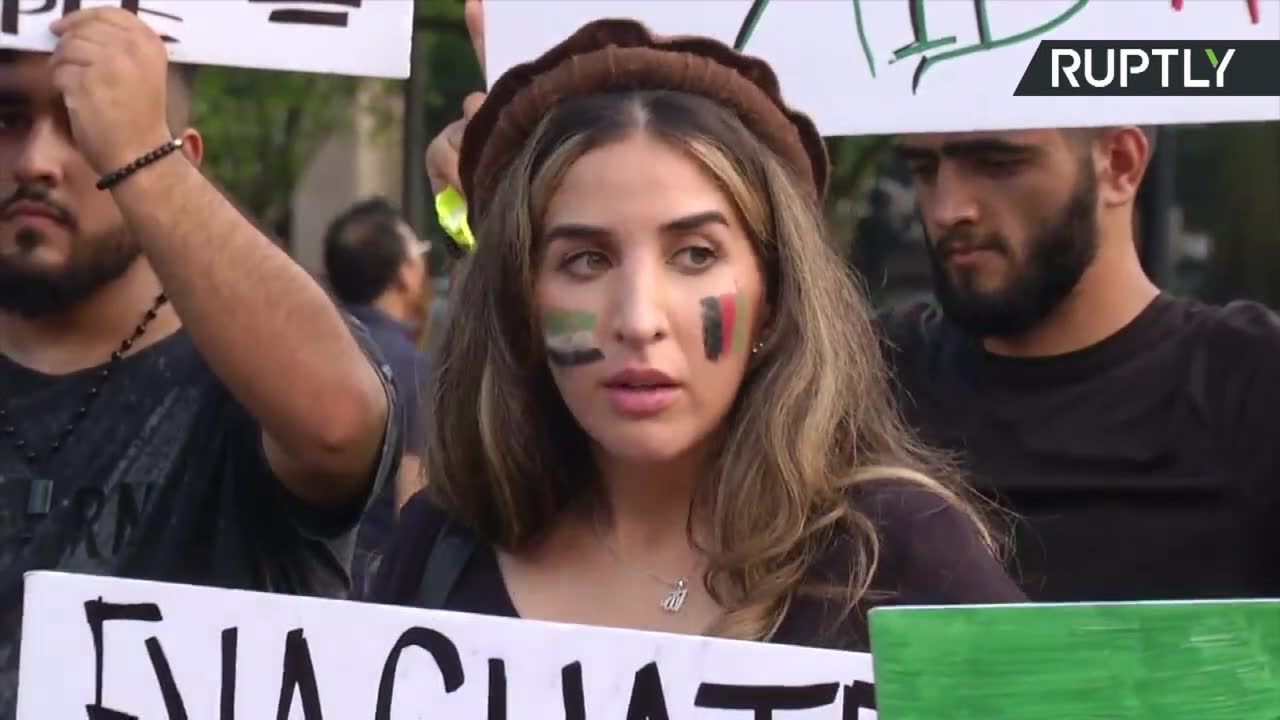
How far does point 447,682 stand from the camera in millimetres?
2084

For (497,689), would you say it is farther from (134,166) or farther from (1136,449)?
(1136,449)

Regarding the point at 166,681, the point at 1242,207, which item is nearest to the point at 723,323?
the point at 166,681

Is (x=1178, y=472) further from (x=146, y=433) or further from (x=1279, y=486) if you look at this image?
(x=146, y=433)

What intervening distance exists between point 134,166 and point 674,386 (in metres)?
0.78

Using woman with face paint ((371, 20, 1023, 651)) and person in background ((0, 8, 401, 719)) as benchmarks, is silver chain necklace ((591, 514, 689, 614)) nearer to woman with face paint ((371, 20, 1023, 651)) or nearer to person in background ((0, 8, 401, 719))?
woman with face paint ((371, 20, 1023, 651))

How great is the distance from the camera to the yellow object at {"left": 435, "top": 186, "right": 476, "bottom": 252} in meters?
2.95

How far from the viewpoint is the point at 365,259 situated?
6141mm

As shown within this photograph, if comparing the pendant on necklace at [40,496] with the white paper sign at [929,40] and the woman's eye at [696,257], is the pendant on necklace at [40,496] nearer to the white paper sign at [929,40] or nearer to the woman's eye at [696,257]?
the white paper sign at [929,40]

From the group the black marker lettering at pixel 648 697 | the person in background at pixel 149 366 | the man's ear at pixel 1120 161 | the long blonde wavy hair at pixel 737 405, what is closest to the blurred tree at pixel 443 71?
the man's ear at pixel 1120 161

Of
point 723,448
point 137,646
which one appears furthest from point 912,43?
point 137,646

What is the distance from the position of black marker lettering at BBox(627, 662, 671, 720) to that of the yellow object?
1.06 m

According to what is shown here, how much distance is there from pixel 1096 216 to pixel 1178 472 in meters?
0.47

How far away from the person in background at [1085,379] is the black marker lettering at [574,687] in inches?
38.0

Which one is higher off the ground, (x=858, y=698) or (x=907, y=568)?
(x=907, y=568)
